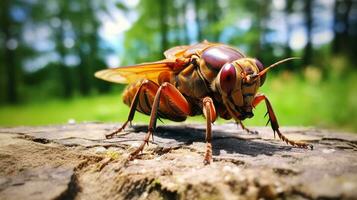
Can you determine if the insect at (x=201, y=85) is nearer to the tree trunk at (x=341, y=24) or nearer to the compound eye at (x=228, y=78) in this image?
the compound eye at (x=228, y=78)

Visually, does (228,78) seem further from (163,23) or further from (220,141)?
(163,23)

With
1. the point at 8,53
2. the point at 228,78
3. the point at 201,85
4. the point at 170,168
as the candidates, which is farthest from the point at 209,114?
the point at 8,53

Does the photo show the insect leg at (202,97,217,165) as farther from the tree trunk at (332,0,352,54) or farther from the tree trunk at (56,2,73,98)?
the tree trunk at (56,2,73,98)

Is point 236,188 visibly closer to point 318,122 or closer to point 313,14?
point 318,122

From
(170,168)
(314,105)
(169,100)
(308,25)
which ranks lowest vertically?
(170,168)

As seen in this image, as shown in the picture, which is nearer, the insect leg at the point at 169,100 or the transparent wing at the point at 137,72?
the insect leg at the point at 169,100

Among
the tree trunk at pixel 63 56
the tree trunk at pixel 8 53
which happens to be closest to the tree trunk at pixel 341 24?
the tree trunk at pixel 63 56

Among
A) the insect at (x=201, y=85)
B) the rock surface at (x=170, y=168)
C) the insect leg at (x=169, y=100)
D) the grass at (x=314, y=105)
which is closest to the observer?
the rock surface at (x=170, y=168)

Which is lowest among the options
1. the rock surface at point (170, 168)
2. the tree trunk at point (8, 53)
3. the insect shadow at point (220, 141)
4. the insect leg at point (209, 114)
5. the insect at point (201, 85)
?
the rock surface at point (170, 168)
